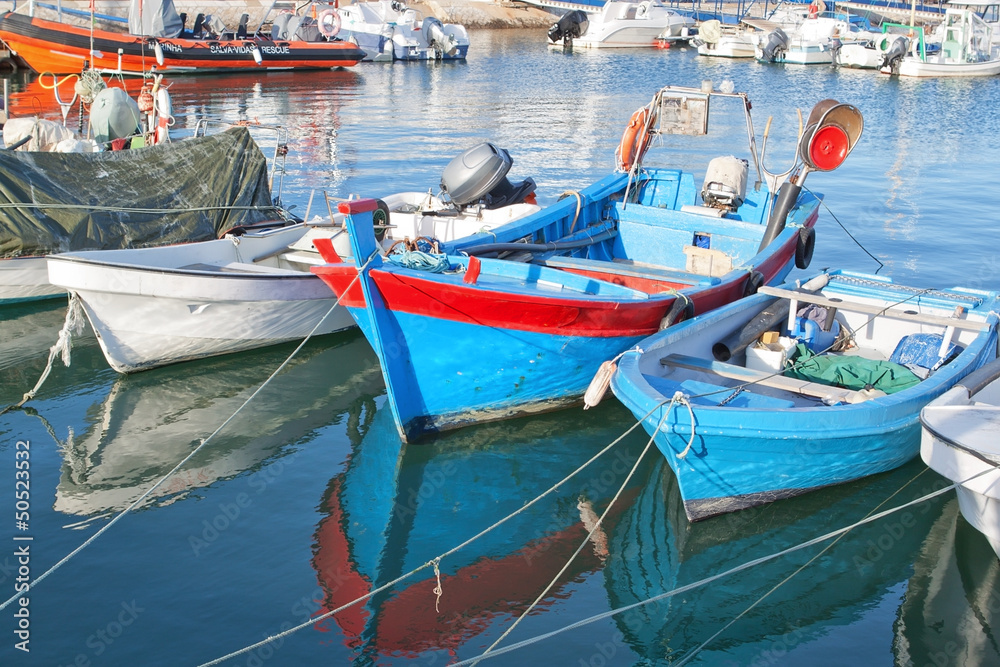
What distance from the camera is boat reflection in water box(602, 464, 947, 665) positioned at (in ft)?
19.5

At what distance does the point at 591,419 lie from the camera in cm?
890

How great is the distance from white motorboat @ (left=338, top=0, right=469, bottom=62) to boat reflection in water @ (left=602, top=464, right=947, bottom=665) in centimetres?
3629

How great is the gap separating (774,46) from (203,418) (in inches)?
1502

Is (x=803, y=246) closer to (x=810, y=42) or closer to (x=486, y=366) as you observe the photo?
(x=486, y=366)

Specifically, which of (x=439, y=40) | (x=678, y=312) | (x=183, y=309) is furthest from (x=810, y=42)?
(x=183, y=309)

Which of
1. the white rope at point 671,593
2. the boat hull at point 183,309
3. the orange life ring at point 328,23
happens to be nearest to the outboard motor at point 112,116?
the boat hull at point 183,309

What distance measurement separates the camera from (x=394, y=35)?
4112 centimetres

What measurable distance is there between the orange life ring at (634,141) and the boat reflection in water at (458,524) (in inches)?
159

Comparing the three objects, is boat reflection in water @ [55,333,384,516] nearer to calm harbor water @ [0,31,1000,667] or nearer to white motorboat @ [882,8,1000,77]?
calm harbor water @ [0,31,1000,667]

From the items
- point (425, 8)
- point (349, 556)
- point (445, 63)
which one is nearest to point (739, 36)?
point (445, 63)

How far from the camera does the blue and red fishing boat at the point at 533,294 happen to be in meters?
7.61

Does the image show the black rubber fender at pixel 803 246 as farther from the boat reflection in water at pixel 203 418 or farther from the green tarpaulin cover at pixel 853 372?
the boat reflection in water at pixel 203 418

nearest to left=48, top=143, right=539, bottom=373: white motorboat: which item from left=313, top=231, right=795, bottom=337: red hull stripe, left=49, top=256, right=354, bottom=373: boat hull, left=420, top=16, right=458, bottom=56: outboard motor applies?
left=49, top=256, right=354, bottom=373: boat hull

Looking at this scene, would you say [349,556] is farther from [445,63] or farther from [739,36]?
[739,36]
